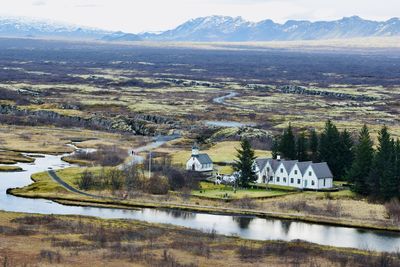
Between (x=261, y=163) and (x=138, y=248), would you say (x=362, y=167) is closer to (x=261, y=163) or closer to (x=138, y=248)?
(x=261, y=163)

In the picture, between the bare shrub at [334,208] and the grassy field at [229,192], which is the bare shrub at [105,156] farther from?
the bare shrub at [334,208]

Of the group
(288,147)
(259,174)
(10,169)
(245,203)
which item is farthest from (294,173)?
(10,169)

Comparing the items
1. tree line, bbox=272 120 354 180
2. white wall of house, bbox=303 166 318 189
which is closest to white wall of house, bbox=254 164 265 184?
white wall of house, bbox=303 166 318 189

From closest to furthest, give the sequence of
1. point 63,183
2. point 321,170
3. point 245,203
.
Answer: point 245,203
point 321,170
point 63,183

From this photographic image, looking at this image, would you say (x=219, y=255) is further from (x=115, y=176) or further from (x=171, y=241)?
(x=115, y=176)

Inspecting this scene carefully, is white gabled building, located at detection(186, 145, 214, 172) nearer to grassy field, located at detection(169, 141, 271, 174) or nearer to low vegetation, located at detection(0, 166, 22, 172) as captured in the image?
grassy field, located at detection(169, 141, 271, 174)

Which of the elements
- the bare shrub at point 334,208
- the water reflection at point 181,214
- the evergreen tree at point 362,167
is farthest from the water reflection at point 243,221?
the evergreen tree at point 362,167
